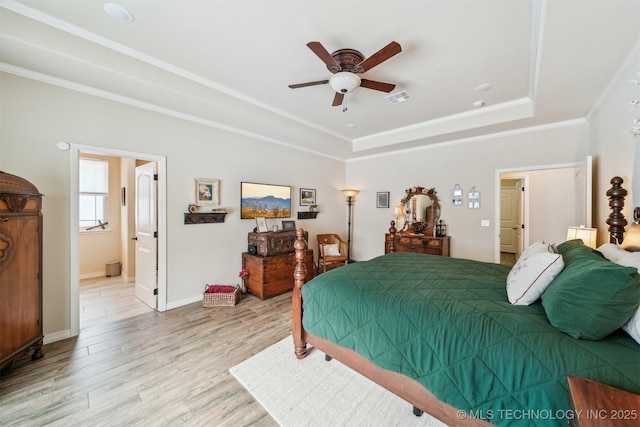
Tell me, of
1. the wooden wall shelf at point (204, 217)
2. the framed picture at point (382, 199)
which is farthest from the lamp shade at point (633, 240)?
the wooden wall shelf at point (204, 217)

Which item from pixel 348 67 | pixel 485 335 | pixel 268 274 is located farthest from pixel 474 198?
pixel 268 274

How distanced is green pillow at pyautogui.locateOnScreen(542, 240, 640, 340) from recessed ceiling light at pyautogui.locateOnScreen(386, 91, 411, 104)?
2553mm

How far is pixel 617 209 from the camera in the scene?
81.7 inches

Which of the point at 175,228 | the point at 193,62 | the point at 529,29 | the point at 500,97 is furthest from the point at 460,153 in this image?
the point at 175,228

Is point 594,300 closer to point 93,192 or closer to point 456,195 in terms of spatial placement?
point 456,195

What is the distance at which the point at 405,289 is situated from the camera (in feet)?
6.14

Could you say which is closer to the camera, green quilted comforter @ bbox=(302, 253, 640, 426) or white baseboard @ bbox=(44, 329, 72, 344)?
green quilted comforter @ bbox=(302, 253, 640, 426)

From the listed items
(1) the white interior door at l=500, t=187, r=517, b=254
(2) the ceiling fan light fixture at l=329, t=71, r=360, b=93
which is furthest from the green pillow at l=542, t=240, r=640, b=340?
(1) the white interior door at l=500, t=187, r=517, b=254

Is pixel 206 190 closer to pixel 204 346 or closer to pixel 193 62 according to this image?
pixel 193 62

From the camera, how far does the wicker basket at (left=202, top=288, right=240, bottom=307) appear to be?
340 cm

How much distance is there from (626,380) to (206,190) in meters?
4.10

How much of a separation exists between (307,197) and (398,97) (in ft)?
8.72

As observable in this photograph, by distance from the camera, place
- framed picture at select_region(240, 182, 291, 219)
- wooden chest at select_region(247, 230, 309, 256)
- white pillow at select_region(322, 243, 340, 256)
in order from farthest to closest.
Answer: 1. white pillow at select_region(322, 243, 340, 256)
2. framed picture at select_region(240, 182, 291, 219)
3. wooden chest at select_region(247, 230, 309, 256)

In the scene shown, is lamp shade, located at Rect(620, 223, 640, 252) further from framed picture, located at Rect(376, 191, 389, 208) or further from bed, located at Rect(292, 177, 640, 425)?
framed picture, located at Rect(376, 191, 389, 208)
